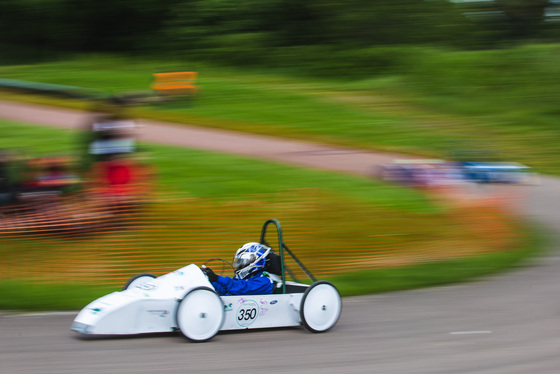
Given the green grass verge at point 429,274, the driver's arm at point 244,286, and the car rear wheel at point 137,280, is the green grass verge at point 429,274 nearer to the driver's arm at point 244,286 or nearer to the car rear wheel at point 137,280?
the driver's arm at point 244,286

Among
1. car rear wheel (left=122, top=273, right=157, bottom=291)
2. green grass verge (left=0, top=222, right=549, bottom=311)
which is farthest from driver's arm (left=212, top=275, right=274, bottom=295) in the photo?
green grass verge (left=0, top=222, right=549, bottom=311)

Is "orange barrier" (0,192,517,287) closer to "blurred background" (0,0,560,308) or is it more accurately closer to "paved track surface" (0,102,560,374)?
"blurred background" (0,0,560,308)

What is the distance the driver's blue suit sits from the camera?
620cm

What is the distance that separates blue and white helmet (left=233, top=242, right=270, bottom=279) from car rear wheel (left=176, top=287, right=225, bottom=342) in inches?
22.2

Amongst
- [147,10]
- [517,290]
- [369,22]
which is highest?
[147,10]

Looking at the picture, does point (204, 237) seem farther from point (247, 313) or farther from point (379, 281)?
point (247, 313)

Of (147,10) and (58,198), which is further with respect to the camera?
(147,10)

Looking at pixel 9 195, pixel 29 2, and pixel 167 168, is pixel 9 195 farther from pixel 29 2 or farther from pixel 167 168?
pixel 29 2

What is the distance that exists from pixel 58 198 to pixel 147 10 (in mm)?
22434

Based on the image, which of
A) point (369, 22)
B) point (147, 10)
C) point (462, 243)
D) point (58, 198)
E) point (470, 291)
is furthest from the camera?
point (147, 10)

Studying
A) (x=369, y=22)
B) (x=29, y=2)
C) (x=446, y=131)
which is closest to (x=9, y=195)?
(x=446, y=131)

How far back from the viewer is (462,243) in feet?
29.3

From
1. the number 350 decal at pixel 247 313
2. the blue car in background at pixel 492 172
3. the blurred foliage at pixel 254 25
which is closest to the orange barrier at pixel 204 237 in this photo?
the number 350 decal at pixel 247 313

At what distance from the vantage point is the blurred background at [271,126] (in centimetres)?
820
